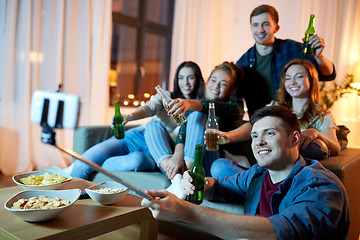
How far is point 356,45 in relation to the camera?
4.36m

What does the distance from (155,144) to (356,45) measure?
357 cm

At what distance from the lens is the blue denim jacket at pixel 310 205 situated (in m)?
0.89

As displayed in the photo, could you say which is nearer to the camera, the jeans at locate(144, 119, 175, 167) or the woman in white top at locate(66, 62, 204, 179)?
the jeans at locate(144, 119, 175, 167)

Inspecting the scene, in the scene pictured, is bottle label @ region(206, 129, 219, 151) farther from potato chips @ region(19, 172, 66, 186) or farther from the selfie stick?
the selfie stick

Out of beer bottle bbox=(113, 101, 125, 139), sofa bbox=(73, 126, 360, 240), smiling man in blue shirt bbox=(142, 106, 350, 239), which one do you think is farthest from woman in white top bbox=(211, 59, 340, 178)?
beer bottle bbox=(113, 101, 125, 139)

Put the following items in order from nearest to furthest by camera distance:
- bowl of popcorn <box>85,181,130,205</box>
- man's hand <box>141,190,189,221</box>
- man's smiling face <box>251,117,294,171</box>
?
man's hand <box>141,190,189,221</box> → man's smiling face <box>251,117,294,171</box> → bowl of popcorn <box>85,181,130,205</box>

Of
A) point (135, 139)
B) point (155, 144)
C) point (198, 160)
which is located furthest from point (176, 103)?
point (135, 139)

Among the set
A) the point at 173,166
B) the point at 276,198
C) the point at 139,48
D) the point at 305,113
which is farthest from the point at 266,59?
the point at 139,48

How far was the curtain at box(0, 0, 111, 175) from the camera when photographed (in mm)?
3355

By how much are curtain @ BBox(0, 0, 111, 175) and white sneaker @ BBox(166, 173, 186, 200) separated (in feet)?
7.69

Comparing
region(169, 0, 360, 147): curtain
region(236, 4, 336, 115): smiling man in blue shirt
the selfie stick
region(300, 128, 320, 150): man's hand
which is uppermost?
region(169, 0, 360, 147): curtain

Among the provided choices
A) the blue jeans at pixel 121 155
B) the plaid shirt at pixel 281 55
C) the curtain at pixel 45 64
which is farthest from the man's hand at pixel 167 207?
the curtain at pixel 45 64

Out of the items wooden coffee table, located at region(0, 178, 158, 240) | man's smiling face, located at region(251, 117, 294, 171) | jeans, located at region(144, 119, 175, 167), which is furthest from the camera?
jeans, located at region(144, 119, 175, 167)

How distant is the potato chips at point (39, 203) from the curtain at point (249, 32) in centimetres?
394
